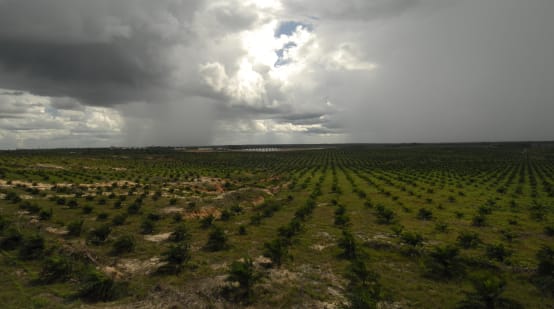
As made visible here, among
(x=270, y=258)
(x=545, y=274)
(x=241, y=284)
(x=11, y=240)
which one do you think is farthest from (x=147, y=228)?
(x=545, y=274)

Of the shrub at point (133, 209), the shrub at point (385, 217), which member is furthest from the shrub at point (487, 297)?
the shrub at point (133, 209)

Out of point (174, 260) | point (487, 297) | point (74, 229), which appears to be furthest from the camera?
point (74, 229)

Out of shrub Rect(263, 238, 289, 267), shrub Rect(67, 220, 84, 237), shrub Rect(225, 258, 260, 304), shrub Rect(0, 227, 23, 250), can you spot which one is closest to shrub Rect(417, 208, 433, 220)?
shrub Rect(263, 238, 289, 267)

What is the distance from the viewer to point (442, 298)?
38.5 ft

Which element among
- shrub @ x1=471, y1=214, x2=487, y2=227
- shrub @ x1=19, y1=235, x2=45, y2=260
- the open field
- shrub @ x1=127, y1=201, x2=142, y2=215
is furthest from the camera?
shrub @ x1=127, y1=201, x2=142, y2=215

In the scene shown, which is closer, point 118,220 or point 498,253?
point 498,253

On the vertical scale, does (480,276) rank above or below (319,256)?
above

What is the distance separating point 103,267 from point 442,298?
17726 mm

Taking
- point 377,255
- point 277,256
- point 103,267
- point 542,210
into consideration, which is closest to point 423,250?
point 377,255

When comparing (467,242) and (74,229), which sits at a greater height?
(74,229)

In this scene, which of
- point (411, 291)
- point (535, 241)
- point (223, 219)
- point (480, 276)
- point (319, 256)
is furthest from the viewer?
point (223, 219)

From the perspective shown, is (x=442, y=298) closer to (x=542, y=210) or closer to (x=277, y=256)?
(x=277, y=256)

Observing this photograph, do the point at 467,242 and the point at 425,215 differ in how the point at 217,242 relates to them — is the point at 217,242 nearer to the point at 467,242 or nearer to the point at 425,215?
the point at 467,242

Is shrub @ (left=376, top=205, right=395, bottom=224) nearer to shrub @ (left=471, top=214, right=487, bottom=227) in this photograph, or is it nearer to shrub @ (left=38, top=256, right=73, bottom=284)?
shrub @ (left=471, top=214, right=487, bottom=227)
